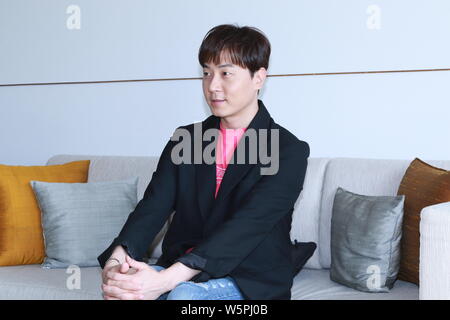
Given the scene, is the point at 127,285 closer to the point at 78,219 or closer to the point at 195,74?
the point at 78,219

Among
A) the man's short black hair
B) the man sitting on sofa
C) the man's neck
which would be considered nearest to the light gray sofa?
the man sitting on sofa

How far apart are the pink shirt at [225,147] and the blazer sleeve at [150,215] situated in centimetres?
15

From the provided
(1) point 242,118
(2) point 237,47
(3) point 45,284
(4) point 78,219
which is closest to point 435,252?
(1) point 242,118

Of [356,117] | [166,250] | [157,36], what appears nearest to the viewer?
[166,250]

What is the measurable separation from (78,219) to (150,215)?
0.63 meters

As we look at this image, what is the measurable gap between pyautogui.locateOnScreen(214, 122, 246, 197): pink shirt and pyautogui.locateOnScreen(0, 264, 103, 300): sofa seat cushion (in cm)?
60

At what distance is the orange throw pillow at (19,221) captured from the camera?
261 cm

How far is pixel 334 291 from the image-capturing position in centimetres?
211

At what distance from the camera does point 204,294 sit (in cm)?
177

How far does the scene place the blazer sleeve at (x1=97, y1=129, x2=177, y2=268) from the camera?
6.48ft

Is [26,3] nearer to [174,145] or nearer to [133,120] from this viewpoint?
[133,120]

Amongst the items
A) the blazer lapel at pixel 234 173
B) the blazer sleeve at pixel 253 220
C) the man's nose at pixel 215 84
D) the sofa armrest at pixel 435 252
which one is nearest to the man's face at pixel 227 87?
the man's nose at pixel 215 84

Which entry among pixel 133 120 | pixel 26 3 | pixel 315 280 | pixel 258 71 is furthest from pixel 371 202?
pixel 26 3

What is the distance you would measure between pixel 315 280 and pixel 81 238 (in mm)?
954
